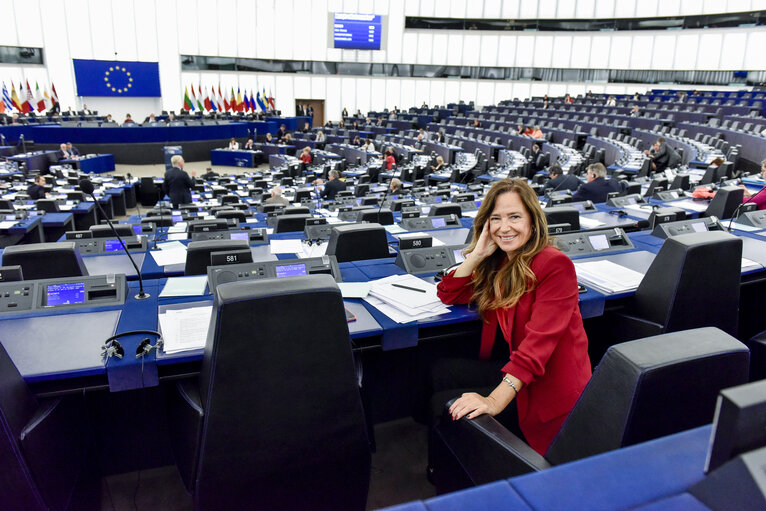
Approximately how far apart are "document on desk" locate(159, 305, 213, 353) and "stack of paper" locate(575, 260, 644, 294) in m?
1.70

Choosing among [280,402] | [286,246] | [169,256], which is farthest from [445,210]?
[280,402]

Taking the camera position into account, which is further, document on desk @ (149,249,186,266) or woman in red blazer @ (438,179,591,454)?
document on desk @ (149,249,186,266)

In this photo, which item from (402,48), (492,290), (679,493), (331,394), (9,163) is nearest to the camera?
(679,493)

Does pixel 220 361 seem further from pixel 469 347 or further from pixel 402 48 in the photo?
pixel 402 48

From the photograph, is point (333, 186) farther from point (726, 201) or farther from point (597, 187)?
point (726, 201)

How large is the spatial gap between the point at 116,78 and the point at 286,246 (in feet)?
74.1

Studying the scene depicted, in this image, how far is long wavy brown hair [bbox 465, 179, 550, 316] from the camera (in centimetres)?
175

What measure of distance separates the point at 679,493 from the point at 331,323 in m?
0.76

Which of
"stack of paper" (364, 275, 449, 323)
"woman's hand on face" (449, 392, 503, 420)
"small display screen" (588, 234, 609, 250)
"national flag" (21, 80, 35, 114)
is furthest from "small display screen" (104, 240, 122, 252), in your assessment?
"national flag" (21, 80, 35, 114)

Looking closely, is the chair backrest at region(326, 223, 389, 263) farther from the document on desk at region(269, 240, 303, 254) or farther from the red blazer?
the red blazer

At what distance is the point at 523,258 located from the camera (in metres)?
1.75

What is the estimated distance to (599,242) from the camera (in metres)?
2.99

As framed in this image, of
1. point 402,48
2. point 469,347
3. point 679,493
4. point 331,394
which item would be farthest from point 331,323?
point 402,48

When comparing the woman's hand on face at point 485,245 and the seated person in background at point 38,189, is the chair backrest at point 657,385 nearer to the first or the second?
the woman's hand on face at point 485,245
